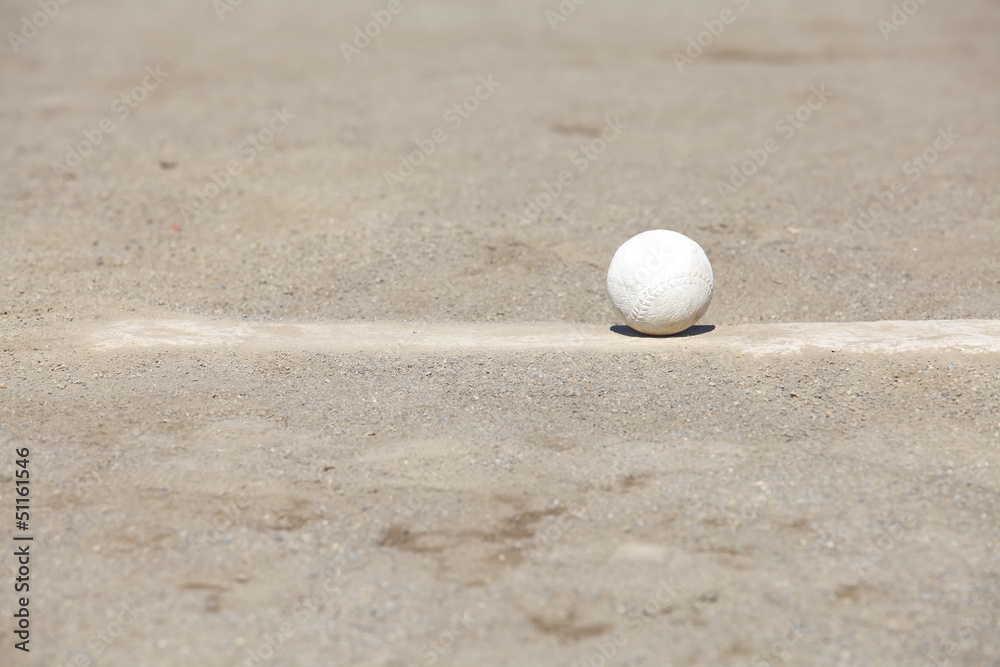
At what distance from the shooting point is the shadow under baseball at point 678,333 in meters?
9.27

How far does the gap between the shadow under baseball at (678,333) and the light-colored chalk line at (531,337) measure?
1.2 inches

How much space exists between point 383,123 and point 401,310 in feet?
18.4

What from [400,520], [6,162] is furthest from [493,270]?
[6,162]

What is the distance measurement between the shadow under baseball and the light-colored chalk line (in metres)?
0.03

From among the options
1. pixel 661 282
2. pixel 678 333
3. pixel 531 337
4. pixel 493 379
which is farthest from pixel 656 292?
pixel 493 379

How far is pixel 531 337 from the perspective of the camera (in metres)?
9.26

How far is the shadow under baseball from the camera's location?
927cm

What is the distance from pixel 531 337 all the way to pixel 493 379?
3.32 feet

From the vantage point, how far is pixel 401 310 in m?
10.8

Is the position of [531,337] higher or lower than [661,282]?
lower

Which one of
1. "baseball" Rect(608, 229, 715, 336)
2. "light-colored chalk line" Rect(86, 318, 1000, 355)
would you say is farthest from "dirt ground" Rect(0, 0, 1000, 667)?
"baseball" Rect(608, 229, 715, 336)

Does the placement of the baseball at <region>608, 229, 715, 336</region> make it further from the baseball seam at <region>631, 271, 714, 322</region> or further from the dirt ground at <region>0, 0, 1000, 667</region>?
the dirt ground at <region>0, 0, 1000, 667</region>

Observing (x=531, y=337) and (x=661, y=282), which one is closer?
(x=661, y=282)

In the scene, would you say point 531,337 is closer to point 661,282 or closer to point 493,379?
point 493,379
